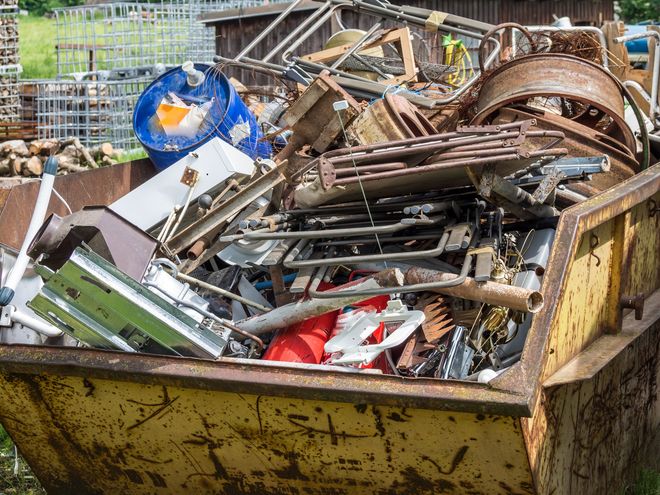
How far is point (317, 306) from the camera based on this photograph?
297 cm

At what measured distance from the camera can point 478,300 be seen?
9.27 ft

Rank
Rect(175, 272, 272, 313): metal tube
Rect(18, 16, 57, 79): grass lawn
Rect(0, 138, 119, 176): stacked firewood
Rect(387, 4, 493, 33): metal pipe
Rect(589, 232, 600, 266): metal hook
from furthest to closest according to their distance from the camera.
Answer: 1. Rect(18, 16, 57, 79): grass lawn
2. Rect(0, 138, 119, 176): stacked firewood
3. Rect(387, 4, 493, 33): metal pipe
4. Rect(175, 272, 272, 313): metal tube
5. Rect(589, 232, 600, 266): metal hook

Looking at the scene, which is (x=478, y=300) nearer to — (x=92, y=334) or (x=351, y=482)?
(x=351, y=482)

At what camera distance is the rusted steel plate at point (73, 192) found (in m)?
3.66

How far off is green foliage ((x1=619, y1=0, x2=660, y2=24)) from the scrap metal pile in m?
22.0

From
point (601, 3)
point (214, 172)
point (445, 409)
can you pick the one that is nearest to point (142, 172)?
point (214, 172)

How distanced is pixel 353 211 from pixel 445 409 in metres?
1.20

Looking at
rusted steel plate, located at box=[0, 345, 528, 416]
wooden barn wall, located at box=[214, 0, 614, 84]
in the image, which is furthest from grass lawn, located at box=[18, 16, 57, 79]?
rusted steel plate, located at box=[0, 345, 528, 416]

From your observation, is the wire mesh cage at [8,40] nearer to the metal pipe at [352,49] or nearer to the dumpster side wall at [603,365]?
the metal pipe at [352,49]

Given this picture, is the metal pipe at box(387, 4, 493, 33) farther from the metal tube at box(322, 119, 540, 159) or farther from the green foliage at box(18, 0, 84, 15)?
the green foliage at box(18, 0, 84, 15)

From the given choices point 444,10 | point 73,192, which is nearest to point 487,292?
point 73,192

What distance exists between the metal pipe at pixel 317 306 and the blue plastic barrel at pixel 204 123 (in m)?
1.49

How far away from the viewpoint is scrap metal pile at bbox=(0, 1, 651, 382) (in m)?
2.81

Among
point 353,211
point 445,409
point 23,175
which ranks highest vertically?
point 353,211
